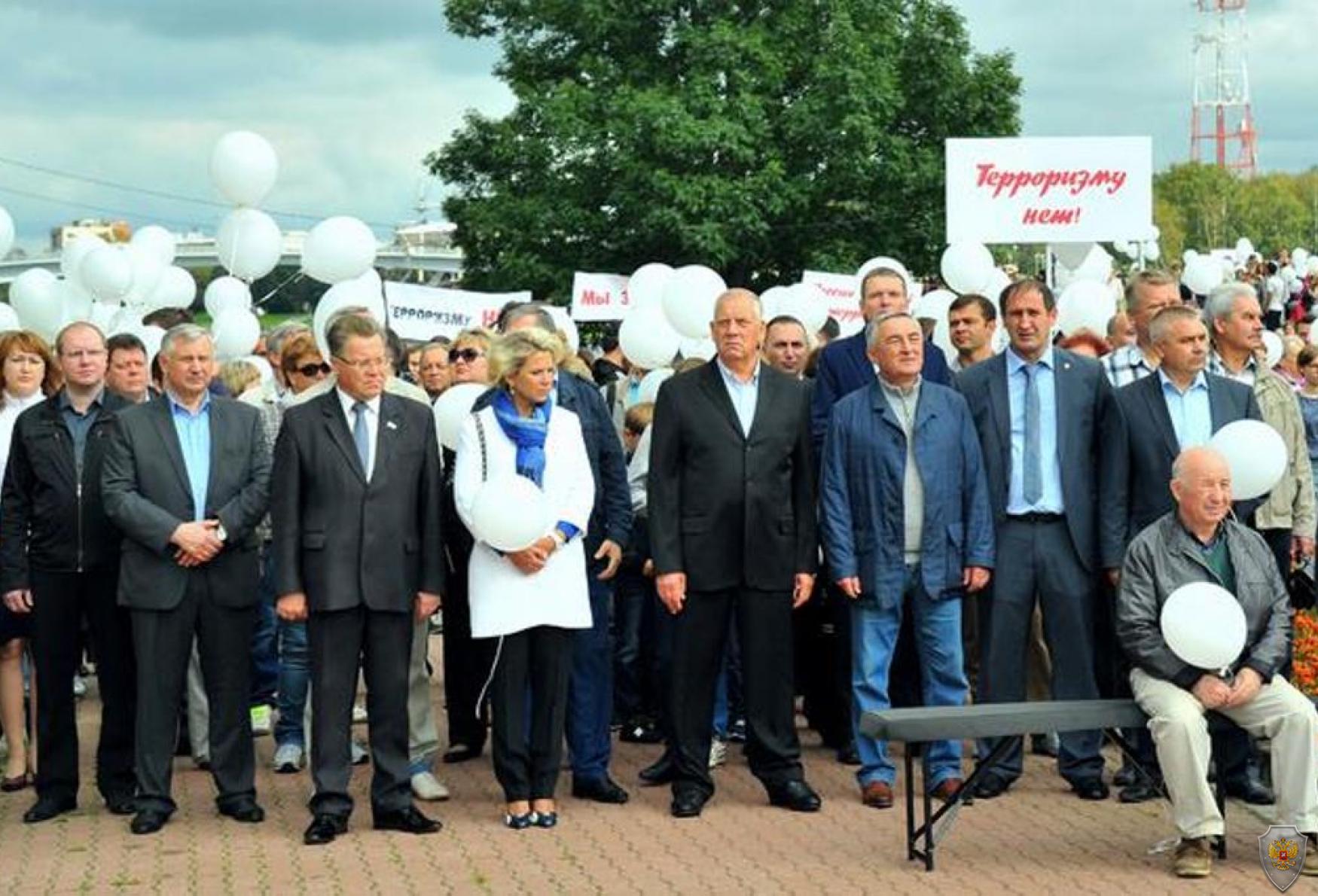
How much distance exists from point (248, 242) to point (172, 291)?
2.22 m

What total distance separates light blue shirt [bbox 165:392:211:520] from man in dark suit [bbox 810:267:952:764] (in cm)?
266

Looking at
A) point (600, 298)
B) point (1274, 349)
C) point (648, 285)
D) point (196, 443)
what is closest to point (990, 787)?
point (196, 443)

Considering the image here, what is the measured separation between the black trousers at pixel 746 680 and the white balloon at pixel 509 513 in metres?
0.93

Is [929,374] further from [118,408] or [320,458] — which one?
[118,408]

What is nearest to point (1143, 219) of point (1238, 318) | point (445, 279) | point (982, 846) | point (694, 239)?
point (1238, 318)

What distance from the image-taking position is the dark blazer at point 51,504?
9422 mm

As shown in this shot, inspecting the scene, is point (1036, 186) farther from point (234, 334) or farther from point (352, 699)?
point (352, 699)

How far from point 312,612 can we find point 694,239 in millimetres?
33196

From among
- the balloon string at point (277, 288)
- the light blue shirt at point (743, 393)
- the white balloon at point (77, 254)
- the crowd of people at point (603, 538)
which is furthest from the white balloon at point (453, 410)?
the balloon string at point (277, 288)

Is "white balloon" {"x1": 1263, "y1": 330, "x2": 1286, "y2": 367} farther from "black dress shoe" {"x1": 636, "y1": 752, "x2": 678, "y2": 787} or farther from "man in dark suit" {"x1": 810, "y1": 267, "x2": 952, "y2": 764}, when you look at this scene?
"black dress shoe" {"x1": 636, "y1": 752, "x2": 678, "y2": 787}

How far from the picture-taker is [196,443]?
30.1 feet

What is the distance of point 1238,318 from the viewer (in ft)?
31.3

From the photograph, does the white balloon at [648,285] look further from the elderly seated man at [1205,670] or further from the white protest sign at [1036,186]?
the elderly seated man at [1205,670]

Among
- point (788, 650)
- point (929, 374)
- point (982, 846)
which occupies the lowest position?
point (982, 846)
